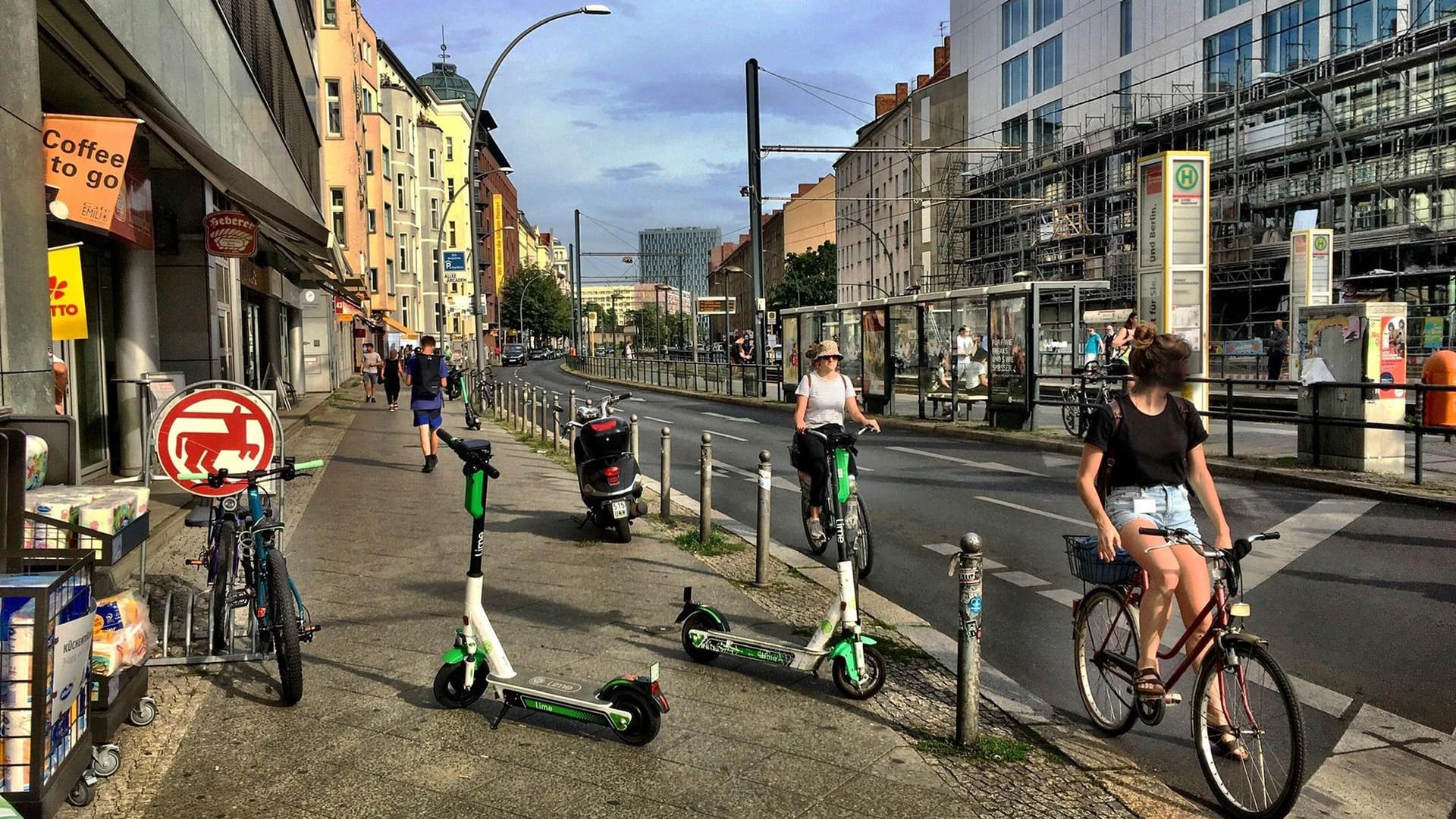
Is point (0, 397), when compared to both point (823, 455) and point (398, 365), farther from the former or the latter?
point (398, 365)

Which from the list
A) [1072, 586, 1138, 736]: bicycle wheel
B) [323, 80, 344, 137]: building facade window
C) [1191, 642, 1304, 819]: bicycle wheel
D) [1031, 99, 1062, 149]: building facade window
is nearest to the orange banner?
[1072, 586, 1138, 736]: bicycle wheel

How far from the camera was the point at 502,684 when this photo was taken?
461cm

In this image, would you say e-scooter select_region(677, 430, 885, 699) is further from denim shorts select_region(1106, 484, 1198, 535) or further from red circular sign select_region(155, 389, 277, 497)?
red circular sign select_region(155, 389, 277, 497)

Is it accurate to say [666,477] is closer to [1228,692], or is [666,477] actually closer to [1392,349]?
[1228,692]

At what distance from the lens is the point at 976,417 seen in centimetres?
2186

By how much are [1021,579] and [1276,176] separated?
126 feet

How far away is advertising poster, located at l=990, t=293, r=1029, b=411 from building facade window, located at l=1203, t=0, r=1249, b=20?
24844mm

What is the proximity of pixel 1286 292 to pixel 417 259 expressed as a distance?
178ft

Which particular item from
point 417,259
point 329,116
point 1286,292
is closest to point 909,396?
point 1286,292

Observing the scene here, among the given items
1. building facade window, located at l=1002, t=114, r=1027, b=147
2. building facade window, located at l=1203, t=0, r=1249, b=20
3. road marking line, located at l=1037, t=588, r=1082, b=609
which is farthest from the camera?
building facade window, located at l=1002, t=114, r=1027, b=147

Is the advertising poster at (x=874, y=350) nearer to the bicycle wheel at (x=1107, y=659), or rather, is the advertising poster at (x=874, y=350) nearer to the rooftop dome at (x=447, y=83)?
the bicycle wheel at (x=1107, y=659)

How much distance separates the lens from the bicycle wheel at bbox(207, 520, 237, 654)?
5.11 m

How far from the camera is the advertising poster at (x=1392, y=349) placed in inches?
540

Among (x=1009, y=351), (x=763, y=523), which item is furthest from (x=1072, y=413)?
(x=763, y=523)
